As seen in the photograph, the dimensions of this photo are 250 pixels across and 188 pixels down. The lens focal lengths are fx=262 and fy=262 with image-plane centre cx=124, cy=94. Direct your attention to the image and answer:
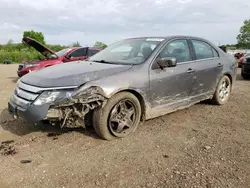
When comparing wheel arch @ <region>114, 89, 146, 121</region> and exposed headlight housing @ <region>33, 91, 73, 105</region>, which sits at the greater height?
exposed headlight housing @ <region>33, 91, 73, 105</region>

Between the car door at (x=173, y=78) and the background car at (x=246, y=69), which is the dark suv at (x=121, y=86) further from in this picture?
the background car at (x=246, y=69)

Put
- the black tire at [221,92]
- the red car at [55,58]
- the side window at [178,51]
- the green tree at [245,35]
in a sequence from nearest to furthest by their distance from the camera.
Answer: the side window at [178,51]
the black tire at [221,92]
the red car at [55,58]
the green tree at [245,35]

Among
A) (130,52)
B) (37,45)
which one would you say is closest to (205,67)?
(130,52)

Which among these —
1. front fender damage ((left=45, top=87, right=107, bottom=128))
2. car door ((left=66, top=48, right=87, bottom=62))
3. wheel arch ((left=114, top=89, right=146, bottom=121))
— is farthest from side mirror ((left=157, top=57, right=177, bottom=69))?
car door ((left=66, top=48, right=87, bottom=62))

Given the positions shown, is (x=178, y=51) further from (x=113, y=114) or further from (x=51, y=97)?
(x=51, y=97)

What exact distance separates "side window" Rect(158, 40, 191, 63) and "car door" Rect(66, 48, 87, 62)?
5.94m

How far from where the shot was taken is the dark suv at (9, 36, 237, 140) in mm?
3643

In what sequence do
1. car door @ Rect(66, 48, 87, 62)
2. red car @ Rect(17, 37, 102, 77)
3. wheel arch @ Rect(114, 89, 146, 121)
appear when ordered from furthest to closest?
car door @ Rect(66, 48, 87, 62) < red car @ Rect(17, 37, 102, 77) < wheel arch @ Rect(114, 89, 146, 121)

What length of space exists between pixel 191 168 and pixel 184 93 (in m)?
1.98

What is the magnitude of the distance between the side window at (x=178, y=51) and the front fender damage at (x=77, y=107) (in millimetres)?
1454

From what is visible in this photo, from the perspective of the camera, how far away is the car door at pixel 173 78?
4.38 meters

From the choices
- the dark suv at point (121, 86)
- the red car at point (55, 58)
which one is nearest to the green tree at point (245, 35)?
the red car at point (55, 58)

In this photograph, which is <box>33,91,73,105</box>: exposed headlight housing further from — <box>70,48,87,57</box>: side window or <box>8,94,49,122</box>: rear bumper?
<box>70,48,87,57</box>: side window

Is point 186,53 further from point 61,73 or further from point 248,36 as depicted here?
point 248,36
